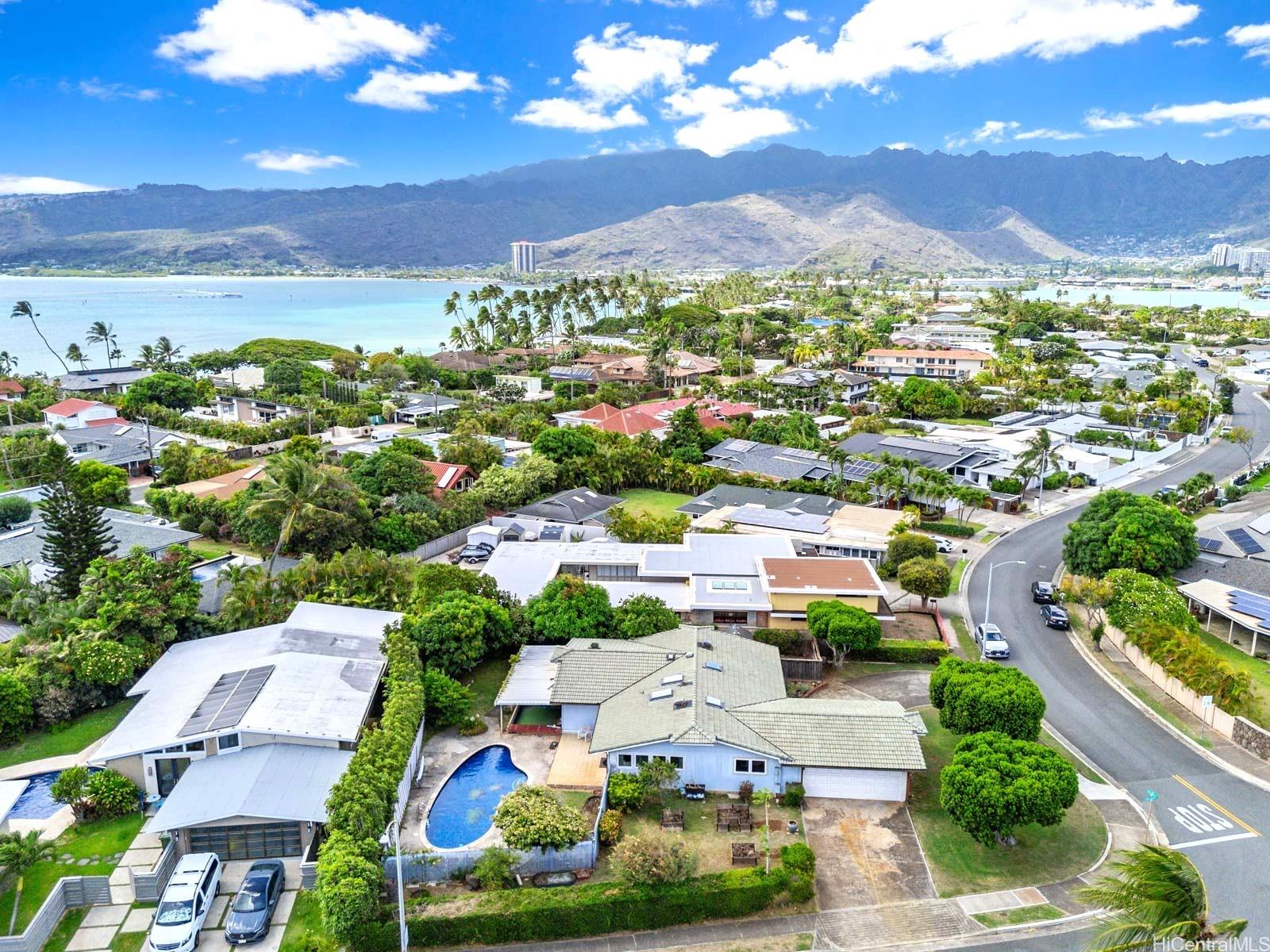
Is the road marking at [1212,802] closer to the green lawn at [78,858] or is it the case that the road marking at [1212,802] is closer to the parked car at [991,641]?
the parked car at [991,641]

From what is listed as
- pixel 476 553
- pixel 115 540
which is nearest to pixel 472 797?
pixel 476 553

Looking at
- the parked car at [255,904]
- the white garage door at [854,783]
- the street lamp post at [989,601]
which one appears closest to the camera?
the parked car at [255,904]

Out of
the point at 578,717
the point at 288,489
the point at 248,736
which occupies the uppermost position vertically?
the point at 288,489

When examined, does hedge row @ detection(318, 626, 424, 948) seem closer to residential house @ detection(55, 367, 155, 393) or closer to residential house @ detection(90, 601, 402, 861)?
residential house @ detection(90, 601, 402, 861)

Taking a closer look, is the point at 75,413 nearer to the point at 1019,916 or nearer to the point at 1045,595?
the point at 1045,595

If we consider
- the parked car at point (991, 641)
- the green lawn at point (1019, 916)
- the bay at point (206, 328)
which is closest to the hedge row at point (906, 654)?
the parked car at point (991, 641)

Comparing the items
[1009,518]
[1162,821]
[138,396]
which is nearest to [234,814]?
[1162,821]
